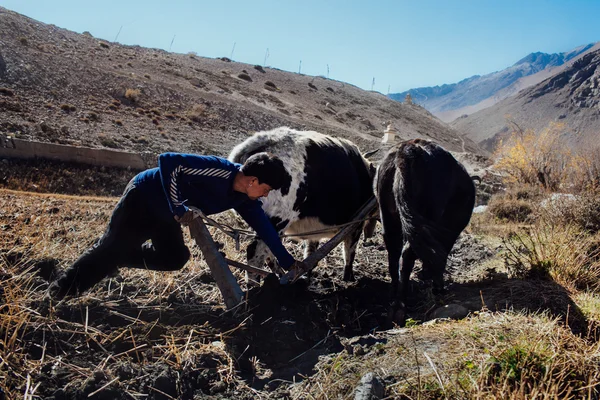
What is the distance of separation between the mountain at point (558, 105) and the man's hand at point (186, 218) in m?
56.8

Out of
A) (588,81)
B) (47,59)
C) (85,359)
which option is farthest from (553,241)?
(588,81)

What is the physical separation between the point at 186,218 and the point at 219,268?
47cm

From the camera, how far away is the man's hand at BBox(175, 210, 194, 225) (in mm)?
3240

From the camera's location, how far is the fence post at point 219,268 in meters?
3.42

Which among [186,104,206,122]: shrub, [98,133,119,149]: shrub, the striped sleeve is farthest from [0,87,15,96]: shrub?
the striped sleeve

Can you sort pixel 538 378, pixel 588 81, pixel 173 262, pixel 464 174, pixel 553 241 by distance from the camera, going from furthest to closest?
pixel 588 81 < pixel 553 241 < pixel 464 174 < pixel 173 262 < pixel 538 378

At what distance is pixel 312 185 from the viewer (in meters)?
4.77

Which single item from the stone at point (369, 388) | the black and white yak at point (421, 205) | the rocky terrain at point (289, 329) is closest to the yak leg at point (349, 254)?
the rocky terrain at point (289, 329)

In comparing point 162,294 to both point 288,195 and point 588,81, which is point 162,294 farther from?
point 588,81

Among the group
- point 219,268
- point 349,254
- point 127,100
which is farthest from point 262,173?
point 127,100

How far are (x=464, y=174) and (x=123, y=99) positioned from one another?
21823 mm

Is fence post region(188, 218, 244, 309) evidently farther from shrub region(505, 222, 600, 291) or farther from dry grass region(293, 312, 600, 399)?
shrub region(505, 222, 600, 291)

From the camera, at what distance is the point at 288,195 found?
4504 mm

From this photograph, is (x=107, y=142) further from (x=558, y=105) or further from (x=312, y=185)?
(x=558, y=105)
